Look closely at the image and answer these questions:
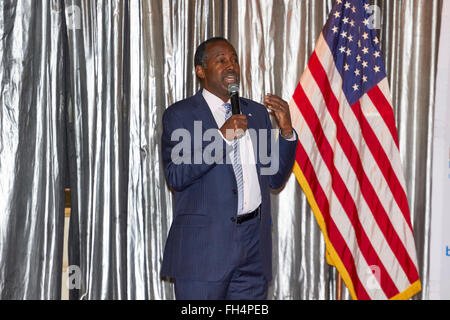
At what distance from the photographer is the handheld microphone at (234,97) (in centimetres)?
279

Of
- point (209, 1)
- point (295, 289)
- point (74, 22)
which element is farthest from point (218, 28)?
point (295, 289)

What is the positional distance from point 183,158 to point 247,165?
0.34m

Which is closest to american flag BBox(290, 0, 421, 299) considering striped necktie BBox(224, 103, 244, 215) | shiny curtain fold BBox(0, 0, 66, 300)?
striped necktie BBox(224, 103, 244, 215)

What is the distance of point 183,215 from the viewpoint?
2949 millimetres

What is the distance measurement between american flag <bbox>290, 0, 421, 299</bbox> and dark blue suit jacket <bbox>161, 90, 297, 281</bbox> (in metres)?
1.14

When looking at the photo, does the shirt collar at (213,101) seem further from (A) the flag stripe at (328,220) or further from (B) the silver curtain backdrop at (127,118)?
(A) the flag stripe at (328,220)

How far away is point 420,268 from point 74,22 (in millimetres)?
2807

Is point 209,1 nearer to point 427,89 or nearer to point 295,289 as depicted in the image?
point 427,89

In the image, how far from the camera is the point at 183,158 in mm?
2844

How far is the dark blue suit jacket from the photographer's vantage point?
2.87 metres

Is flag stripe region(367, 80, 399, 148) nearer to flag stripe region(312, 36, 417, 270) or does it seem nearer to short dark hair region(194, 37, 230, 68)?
flag stripe region(312, 36, 417, 270)

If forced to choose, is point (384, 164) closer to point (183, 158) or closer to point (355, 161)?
point (355, 161)

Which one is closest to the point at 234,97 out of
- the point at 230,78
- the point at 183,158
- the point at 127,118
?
the point at 230,78
